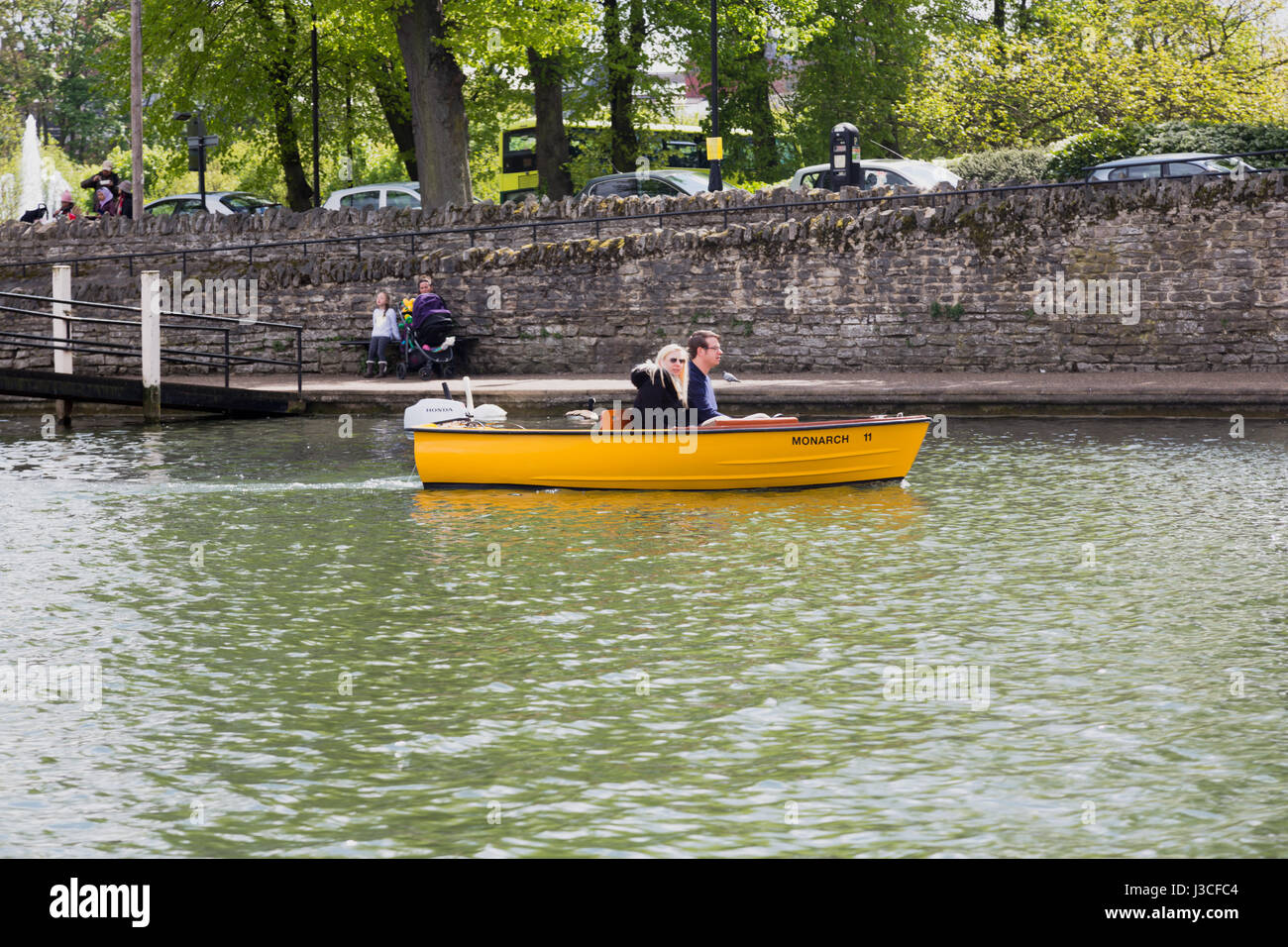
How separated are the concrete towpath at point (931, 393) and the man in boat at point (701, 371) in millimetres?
6412

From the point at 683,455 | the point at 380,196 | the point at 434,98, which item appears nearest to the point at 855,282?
the point at 434,98

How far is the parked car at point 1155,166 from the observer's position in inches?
1005

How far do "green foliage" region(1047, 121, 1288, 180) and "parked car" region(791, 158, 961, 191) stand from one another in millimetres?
1984

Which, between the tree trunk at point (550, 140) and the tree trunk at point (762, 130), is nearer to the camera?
the tree trunk at point (550, 140)

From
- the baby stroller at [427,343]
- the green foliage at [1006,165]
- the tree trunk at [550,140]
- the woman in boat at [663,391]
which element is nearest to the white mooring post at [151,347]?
the baby stroller at [427,343]

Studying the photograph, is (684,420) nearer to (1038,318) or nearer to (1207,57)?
(1038,318)

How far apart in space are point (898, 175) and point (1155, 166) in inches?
190

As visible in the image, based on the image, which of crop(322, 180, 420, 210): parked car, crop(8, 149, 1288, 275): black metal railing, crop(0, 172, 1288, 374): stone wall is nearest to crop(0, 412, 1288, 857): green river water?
crop(0, 172, 1288, 374): stone wall

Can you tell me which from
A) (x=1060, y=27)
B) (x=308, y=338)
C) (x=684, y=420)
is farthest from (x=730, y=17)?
(x=684, y=420)

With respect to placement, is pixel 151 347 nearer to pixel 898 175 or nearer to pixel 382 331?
pixel 382 331

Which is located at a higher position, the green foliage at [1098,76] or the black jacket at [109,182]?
the green foliage at [1098,76]

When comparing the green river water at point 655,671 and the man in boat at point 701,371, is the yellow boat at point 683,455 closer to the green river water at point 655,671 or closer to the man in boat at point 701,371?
the green river water at point 655,671

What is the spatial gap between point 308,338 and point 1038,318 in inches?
473

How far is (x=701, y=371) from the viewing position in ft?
52.1
